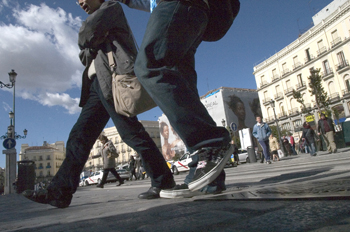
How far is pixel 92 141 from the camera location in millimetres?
1888

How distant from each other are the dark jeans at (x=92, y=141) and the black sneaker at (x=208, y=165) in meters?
0.52

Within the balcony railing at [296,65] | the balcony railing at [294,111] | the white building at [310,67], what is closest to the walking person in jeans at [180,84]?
the white building at [310,67]

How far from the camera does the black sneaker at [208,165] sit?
1.21 m

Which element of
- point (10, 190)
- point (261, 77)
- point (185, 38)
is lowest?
point (10, 190)

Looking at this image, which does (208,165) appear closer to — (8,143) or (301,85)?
(8,143)

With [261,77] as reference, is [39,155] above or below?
below

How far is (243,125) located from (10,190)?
4582cm

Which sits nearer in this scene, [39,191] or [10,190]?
[39,191]

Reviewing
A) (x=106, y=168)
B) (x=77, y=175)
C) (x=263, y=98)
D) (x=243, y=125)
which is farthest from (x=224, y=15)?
(x=243, y=125)

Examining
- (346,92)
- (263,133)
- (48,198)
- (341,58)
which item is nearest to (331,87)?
(346,92)

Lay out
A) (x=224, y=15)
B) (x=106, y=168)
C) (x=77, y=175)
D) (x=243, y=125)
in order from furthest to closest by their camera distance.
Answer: (x=243, y=125)
(x=106, y=168)
(x=77, y=175)
(x=224, y=15)

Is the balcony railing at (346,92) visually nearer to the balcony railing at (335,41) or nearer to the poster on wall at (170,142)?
the balcony railing at (335,41)

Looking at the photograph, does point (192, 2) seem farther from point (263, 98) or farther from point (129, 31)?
point (263, 98)

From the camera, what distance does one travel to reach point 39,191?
66.2 inches
